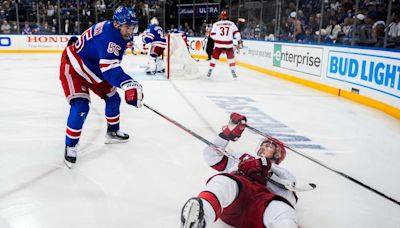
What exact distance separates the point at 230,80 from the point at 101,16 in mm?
8411

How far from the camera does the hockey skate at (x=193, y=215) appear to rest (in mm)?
1452

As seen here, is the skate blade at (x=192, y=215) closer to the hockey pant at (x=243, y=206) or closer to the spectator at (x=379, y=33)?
the hockey pant at (x=243, y=206)

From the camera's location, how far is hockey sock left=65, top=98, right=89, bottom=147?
260 centimetres

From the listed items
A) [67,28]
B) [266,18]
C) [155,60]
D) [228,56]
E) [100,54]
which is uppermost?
[266,18]

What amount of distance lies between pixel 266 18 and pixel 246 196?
28.1 feet

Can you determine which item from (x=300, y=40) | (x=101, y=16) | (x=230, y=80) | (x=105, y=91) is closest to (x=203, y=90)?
(x=230, y=80)

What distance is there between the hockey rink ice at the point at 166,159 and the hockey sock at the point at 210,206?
335mm

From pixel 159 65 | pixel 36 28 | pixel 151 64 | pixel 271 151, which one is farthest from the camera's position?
pixel 36 28

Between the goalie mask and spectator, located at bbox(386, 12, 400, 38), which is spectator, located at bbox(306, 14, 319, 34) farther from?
the goalie mask

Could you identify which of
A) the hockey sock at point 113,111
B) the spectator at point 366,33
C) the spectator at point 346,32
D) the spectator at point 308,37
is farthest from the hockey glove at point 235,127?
the spectator at point 308,37

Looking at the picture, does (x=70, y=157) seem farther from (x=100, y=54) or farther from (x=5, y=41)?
(x=5, y=41)

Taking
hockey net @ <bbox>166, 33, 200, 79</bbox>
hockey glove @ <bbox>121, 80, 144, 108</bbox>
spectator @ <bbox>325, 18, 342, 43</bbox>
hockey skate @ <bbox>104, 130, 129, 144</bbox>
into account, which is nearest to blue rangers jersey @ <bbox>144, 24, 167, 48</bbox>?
hockey net @ <bbox>166, 33, 200, 79</bbox>

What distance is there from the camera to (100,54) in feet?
8.30

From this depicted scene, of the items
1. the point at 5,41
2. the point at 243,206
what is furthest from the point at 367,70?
the point at 5,41
